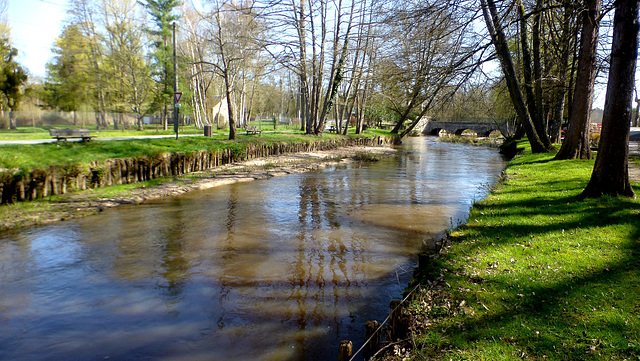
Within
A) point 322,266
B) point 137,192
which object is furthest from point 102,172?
point 322,266

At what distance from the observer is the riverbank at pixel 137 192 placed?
31.7 feet

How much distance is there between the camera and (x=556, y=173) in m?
12.6

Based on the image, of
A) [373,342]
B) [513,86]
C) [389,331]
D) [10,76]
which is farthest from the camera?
[10,76]

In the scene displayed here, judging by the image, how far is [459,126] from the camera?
6384cm

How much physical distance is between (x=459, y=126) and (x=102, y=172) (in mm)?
A: 59953

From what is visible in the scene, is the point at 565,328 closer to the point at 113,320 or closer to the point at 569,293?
the point at 569,293

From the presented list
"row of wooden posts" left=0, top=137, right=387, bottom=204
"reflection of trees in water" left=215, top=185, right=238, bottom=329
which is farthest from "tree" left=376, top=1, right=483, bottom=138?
"row of wooden posts" left=0, top=137, right=387, bottom=204

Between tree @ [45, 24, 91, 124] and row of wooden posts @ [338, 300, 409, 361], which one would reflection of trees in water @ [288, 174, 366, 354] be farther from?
tree @ [45, 24, 91, 124]

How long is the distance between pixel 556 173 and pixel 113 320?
12953 millimetres

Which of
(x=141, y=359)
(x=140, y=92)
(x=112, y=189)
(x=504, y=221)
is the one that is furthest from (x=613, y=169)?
(x=140, y=92)

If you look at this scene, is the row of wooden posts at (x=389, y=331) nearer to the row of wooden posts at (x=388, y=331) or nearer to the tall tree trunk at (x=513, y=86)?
the row of wooden posts at (x=388, y=331)

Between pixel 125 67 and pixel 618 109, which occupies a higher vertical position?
pixel 125 67

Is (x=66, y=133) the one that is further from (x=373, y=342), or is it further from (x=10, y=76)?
(x=10, y=76)

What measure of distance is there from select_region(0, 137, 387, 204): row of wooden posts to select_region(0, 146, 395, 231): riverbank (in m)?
0.27
